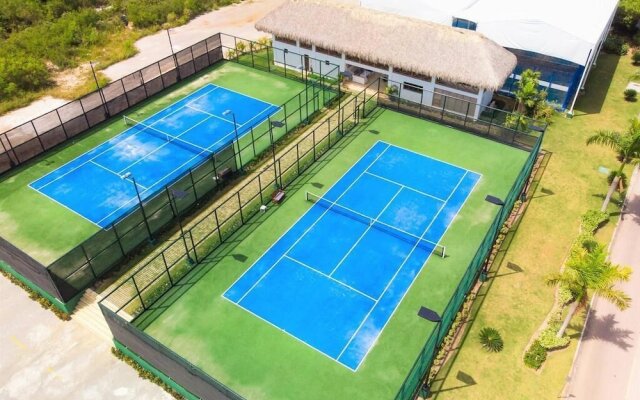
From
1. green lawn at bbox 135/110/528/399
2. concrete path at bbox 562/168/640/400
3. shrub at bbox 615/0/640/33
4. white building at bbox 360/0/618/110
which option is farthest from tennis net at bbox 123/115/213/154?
shrub at bbox 615/0/640/33

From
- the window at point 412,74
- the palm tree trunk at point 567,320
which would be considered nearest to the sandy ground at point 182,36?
the window at point 412,74

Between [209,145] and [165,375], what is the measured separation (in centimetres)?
1616

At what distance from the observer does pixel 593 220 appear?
2592 centimetres

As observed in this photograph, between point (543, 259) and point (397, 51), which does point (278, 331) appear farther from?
point (397, 51)

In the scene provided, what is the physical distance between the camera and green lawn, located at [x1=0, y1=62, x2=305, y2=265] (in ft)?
82.1

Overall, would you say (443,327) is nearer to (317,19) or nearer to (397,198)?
(397,198)

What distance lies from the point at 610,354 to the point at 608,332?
1179 mm

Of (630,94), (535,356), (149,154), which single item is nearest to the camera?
(535,356)

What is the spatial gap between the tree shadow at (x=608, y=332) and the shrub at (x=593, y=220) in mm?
5504

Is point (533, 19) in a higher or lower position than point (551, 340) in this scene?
higher

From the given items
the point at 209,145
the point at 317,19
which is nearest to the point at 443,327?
the point at 209,145

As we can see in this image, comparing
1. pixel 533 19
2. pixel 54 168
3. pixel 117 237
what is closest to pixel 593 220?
pixel 533 19

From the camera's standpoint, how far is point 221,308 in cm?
2175

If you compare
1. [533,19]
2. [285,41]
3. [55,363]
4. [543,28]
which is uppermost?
[533,19]
